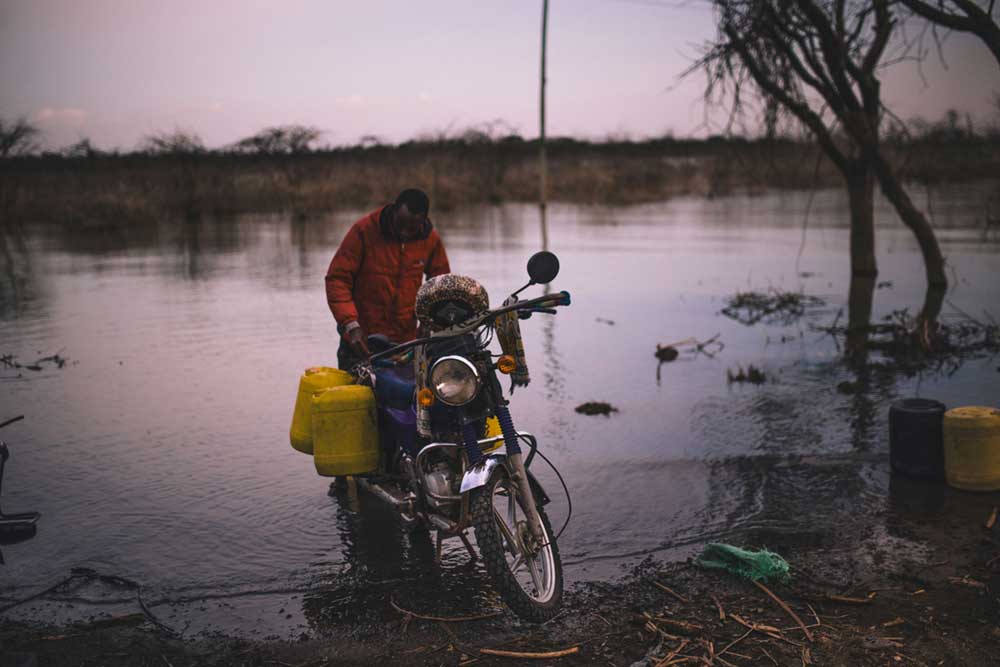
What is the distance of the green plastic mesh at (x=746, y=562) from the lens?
4273mm

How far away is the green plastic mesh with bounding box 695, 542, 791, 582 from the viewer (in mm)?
4273

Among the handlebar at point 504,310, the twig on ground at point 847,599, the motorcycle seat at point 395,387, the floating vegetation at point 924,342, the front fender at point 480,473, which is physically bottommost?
the twig on ground at point 847,599

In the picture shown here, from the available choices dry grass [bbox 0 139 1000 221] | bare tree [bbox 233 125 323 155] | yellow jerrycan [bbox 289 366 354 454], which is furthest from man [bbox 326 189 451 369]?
bare tree [bbox 233 125 323 155]

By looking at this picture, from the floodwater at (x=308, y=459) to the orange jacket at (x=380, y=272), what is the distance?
1099 mm

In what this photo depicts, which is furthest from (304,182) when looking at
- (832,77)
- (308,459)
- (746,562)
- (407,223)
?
(746,562)

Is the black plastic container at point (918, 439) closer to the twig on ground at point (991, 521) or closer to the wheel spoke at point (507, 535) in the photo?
the twig on ground at point (991, 521)

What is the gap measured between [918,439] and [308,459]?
150 inches

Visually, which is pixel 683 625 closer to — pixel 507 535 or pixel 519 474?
pixel 507 535

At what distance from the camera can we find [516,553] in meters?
4.02

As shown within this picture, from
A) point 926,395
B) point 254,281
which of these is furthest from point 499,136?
point 926,395

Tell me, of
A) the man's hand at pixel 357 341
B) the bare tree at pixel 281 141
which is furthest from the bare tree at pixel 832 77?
the bare tree at pixel 281 141

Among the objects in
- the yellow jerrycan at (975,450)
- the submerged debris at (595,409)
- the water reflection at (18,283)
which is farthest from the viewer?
the water reflection at (18,283)

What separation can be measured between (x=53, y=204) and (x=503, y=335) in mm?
32639

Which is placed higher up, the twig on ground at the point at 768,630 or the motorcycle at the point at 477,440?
the motorcycle at the point at 477,440
